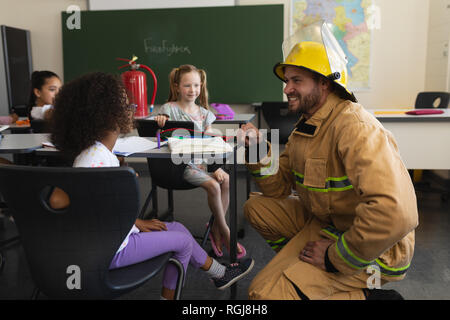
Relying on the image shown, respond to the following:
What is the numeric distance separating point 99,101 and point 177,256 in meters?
0.55

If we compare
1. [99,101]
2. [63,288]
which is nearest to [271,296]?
[63,288]

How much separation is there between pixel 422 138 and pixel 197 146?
1.87 m

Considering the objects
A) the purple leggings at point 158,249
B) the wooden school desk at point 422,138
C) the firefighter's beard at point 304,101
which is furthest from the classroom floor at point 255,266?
the firefighter's beard at point 304,101

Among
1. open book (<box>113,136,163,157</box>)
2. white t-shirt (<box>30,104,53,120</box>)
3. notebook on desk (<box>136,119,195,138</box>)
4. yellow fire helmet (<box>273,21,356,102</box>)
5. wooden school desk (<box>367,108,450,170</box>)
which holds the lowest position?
wooden school desk (<box>367,108,450,170</box>)

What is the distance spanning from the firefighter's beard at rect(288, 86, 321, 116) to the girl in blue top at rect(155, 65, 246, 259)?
0.86 m

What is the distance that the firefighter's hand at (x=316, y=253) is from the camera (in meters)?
1.28

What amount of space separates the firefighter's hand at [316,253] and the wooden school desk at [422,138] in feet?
5.70

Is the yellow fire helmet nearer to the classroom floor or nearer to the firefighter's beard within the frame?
the firefighter's beard

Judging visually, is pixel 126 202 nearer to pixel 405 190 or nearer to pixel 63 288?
pixel 63 288

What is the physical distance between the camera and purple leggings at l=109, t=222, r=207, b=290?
1.19 m

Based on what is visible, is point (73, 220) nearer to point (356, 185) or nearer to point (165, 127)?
point (356, 185)

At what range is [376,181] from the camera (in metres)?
1.08

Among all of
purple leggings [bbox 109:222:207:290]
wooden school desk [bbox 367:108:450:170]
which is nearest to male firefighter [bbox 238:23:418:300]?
purple leggings [bbox 109:222:207:290]

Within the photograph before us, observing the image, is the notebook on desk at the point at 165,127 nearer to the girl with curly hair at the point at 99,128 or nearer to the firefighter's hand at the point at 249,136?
the firefighter's hand at the point at 249,136
